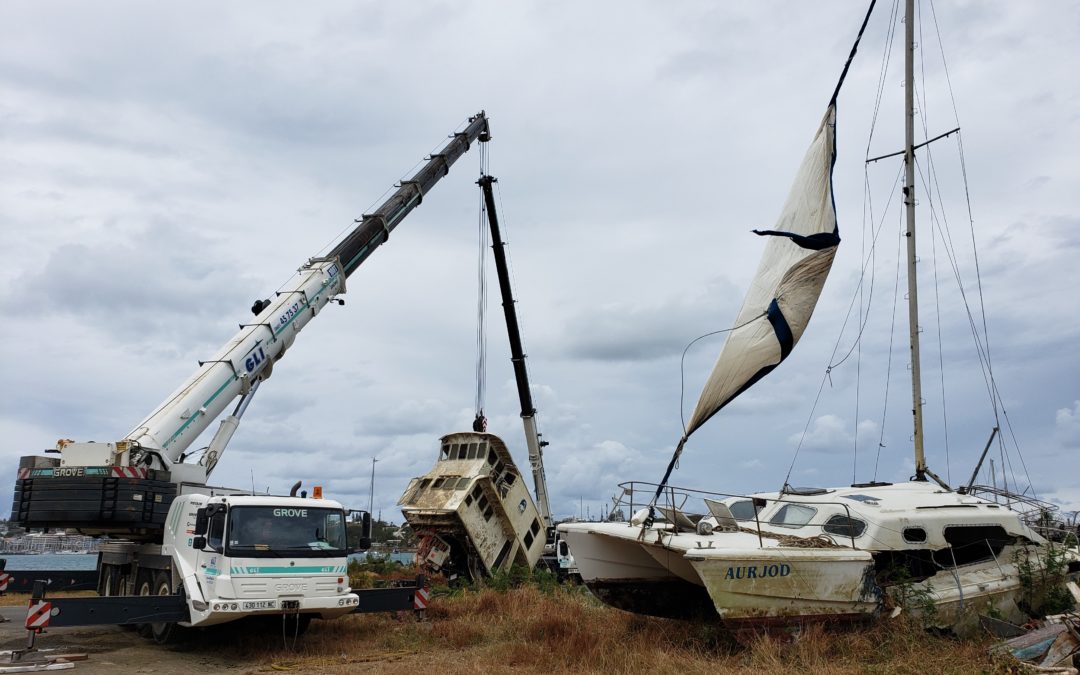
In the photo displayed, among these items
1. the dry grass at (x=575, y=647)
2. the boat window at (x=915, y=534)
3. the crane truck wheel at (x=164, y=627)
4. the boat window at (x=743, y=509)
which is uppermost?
the boat window at (x=743, y=509)

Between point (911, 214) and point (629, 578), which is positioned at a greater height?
point (911, 214)

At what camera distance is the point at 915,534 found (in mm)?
13586

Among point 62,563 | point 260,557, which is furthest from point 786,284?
point 62,563

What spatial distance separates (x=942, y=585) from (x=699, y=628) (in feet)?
12.9

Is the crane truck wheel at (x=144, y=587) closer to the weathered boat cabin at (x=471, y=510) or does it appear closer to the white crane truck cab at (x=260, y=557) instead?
the white crane truck cab at (x=260, y=557)

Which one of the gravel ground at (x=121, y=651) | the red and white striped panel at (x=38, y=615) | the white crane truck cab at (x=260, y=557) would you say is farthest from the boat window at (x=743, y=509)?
the red and white striped panel at (x=38, y=615)

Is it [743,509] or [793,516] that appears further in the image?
[743,509]

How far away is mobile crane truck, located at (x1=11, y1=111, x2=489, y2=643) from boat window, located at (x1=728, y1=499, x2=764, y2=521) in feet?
20.5

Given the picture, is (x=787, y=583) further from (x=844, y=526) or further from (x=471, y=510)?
(x=471, y=510)

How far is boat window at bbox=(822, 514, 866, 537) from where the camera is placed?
43.6 feet

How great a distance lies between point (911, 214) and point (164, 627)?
17474 millimetres

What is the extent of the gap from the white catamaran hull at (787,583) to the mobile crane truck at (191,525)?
240 inches

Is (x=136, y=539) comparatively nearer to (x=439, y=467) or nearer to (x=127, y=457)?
(x=127, y=457)

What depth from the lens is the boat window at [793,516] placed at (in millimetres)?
13906
